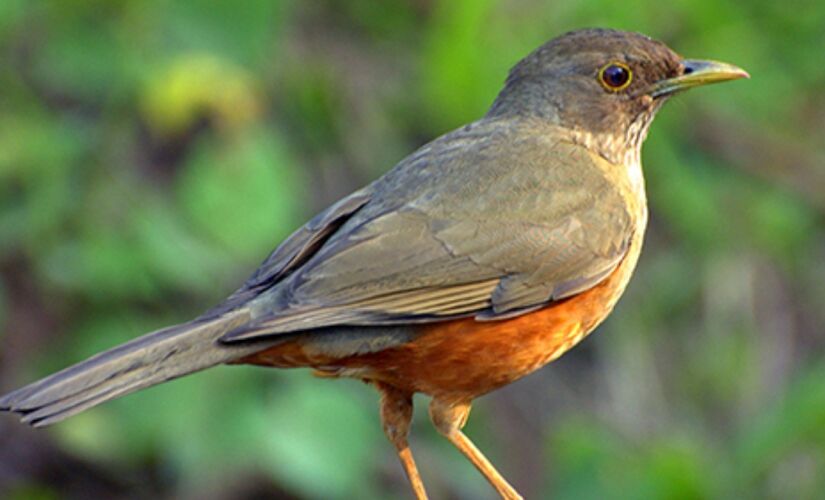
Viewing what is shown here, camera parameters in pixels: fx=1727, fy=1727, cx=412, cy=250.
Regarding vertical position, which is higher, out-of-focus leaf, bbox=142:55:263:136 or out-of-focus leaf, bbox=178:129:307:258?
out-of-focus leaf, bbox=142:55:263:136

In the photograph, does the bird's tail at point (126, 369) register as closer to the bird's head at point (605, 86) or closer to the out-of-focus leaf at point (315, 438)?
the bird's head at point (605, 86)

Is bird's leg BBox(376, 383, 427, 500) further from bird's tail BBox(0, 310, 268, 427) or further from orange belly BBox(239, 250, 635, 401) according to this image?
bird's tail BBox(0, 310, 268, 427)

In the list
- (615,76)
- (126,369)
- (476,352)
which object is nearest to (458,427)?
(476,352)

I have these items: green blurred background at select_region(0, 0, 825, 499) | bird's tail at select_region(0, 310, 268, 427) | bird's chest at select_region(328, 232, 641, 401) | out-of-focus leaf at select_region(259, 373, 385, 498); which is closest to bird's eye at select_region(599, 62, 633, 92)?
bird's chest at select_region(328, 232, 641, 401)

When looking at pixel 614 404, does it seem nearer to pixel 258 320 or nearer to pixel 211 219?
pixel 211 219

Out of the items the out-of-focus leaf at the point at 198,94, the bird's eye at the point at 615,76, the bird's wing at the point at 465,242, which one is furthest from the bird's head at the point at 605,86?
the out-of-focus leaf at the point at 198,94

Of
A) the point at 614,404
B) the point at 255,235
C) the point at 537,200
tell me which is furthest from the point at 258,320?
the point at 614,404
